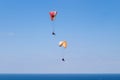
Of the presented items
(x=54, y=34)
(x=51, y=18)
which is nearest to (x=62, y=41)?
(x=51, y=18)

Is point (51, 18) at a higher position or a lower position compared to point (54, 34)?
higher

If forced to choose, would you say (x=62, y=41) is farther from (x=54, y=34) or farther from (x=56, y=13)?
(x=54, y=34)

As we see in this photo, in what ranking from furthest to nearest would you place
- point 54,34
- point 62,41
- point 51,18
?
1. point 62,41
2. point 51,18
3. point 54,34

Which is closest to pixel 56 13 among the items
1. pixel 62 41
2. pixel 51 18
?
pixel 51 18

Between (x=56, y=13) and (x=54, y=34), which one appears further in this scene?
(x=56, y=13)

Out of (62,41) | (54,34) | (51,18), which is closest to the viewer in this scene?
(54,34)

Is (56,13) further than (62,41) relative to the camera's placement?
No

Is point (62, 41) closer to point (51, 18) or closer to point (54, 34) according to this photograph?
point (51, 18)

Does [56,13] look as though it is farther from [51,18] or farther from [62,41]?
[62,41]

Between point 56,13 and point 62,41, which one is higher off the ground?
point 56,13
